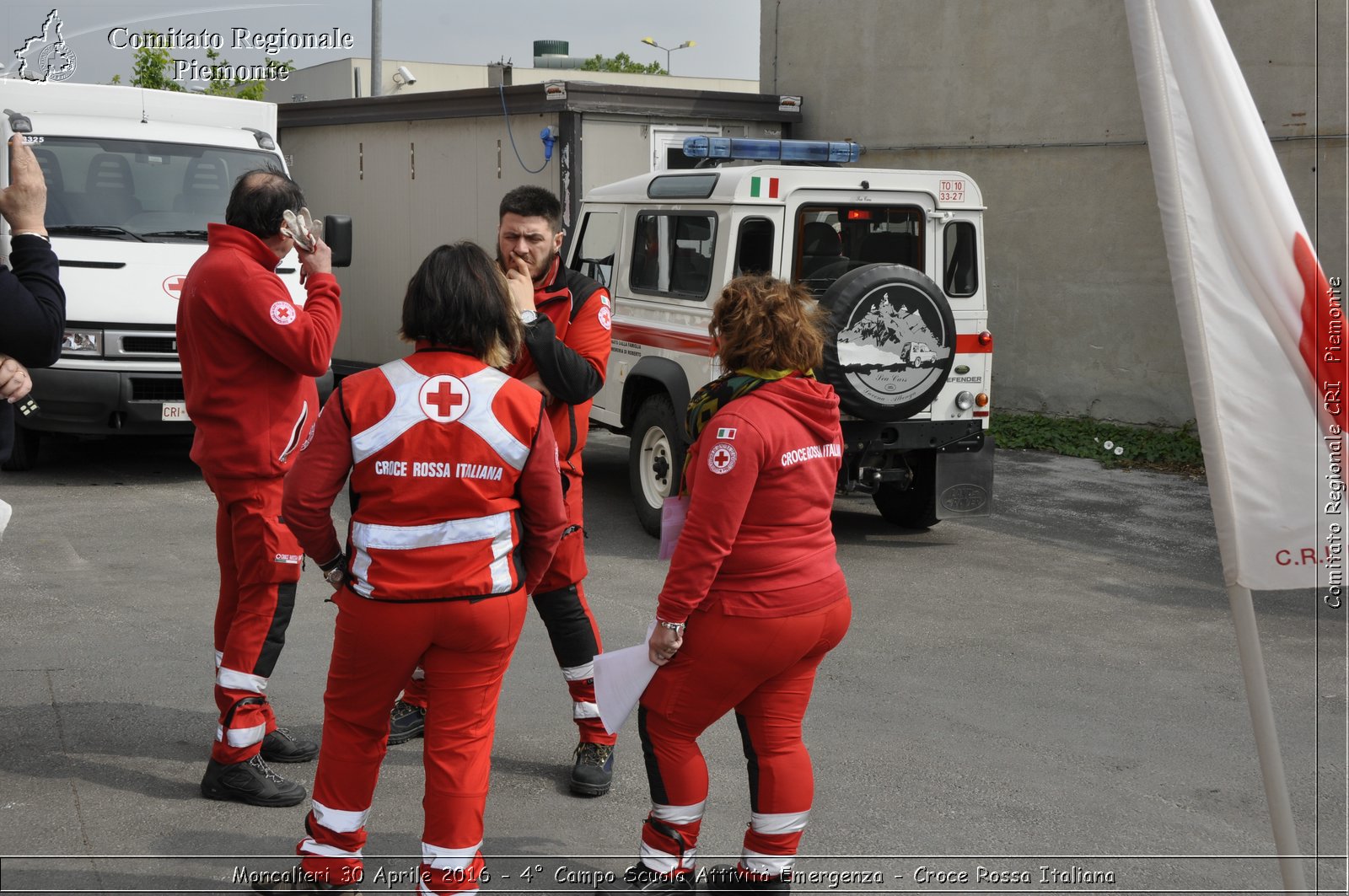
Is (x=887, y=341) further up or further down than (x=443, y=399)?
further up

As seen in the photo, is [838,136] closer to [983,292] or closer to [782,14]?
[782,14]

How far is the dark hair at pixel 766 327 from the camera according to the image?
3.61 m

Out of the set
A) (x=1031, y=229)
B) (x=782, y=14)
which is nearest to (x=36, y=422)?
(x=1031, y=229)

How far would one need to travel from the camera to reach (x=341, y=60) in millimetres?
36656

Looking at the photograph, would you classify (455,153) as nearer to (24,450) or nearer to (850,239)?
(24,450)

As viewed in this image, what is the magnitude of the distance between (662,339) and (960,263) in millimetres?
2106

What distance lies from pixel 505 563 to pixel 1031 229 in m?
11.8

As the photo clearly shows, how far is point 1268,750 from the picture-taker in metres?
3.00

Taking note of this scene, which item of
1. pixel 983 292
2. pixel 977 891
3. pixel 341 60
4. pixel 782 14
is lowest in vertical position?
pixel 977 891

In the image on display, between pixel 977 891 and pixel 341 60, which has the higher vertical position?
pixel 341 60

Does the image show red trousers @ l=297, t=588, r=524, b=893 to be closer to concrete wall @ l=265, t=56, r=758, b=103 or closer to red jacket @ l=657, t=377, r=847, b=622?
red jacket @ l=657, t=377, r=847, b=622

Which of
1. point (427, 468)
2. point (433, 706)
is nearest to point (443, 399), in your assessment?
point (427, 468)

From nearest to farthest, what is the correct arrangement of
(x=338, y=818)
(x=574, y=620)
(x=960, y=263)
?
(x=338, y=818), (x=574, y=620), (x=960, y=263)

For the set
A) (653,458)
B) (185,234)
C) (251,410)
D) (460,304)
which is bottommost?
(653,458)
